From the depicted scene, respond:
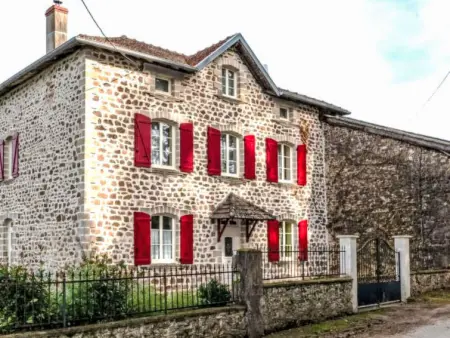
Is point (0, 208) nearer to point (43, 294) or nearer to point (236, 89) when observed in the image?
point (236, 89)

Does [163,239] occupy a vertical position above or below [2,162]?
below

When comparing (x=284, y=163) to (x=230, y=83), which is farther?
(x=284, y=163)

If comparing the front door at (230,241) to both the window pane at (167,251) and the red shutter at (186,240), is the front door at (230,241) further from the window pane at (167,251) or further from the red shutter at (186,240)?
the window pane at (167,251)

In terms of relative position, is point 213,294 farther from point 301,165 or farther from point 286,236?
point 301,165

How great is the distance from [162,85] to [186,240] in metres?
4.38

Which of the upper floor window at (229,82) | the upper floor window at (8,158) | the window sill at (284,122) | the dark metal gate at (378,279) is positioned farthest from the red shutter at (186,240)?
the upper floor window at (8,158)

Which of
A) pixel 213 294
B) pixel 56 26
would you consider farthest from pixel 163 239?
pixel 56 26

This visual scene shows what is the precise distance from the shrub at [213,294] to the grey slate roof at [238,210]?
550cm

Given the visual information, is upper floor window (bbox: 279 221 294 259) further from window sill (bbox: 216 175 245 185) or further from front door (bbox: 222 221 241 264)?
window sill (bbox: 216 175 245 185)

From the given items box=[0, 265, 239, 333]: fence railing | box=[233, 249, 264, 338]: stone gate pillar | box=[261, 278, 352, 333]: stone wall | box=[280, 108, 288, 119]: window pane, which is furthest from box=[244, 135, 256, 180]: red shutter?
box=[0, 265, 239, 333]: fence railing

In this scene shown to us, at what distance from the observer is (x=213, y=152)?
1636cm

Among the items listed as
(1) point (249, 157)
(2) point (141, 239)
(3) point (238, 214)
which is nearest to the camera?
(2) point (141, 239)

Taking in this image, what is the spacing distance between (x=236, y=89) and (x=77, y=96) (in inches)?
216

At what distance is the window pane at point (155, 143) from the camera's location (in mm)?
15055
